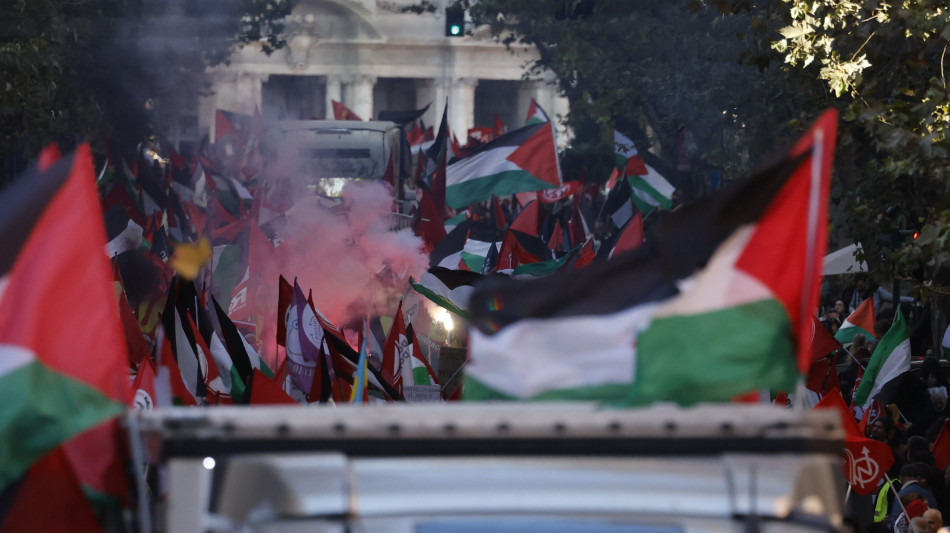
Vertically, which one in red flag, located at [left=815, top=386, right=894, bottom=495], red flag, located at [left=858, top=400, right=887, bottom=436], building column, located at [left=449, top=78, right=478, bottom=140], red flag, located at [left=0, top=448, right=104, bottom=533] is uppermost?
red flag, located at [left=0, top=448, right=104, bottom=533]

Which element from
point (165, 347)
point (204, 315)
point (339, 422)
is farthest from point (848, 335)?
point (339, 422)

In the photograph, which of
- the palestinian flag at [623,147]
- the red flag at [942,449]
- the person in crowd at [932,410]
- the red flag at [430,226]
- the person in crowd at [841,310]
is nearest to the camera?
the red flag at [942,449]

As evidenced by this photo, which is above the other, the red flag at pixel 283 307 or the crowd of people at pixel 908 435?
the red flag at pixel 283 307

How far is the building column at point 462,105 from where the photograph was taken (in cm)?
8638

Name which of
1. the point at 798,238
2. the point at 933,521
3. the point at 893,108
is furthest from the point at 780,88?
the point at 798,238

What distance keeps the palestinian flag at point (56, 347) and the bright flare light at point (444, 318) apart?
859 centimetres

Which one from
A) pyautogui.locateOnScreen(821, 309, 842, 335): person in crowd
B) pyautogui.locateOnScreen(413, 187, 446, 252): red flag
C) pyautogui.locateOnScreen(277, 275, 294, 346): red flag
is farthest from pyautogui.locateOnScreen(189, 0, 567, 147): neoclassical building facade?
pyautogui.locateOnScreen(277, 275, 294, 346): red flag

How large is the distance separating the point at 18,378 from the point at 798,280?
1.93 metres

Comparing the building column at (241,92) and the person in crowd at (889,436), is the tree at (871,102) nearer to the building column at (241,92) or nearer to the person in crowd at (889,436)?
the person in crowd at (889,436)

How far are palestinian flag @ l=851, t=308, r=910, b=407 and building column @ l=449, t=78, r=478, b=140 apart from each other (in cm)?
7547

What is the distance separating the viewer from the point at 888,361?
10.6 meters

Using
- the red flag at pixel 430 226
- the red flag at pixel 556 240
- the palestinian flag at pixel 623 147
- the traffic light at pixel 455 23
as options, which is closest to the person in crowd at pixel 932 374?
the red flag at pixel 430 226

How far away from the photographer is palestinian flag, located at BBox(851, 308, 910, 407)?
10531 mm

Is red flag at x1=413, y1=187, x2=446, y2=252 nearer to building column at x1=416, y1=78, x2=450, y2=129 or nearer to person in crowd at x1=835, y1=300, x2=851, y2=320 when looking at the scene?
person in crowd at x1=835, y1=300, x2=851, y2=320
